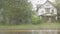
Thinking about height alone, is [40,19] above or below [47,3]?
below

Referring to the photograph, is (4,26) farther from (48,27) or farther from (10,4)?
(48,27)

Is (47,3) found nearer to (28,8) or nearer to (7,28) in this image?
(28,8)

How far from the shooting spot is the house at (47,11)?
2.34 metres

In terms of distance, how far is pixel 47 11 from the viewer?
2.36m

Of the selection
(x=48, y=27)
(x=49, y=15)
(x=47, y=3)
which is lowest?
(x=48, y=27)

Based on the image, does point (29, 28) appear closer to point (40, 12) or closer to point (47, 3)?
point (40, 12)

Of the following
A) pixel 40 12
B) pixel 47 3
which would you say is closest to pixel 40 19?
pixel 40 12

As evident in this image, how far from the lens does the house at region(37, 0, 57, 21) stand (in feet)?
7.67

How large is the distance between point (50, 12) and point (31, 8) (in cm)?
29

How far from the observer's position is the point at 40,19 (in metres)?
2.37

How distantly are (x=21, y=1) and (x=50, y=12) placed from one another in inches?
18.6

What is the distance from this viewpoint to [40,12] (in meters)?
2.36

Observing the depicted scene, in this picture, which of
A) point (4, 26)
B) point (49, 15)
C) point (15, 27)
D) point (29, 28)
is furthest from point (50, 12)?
point (4, 26)

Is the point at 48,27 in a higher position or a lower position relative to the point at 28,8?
lower
